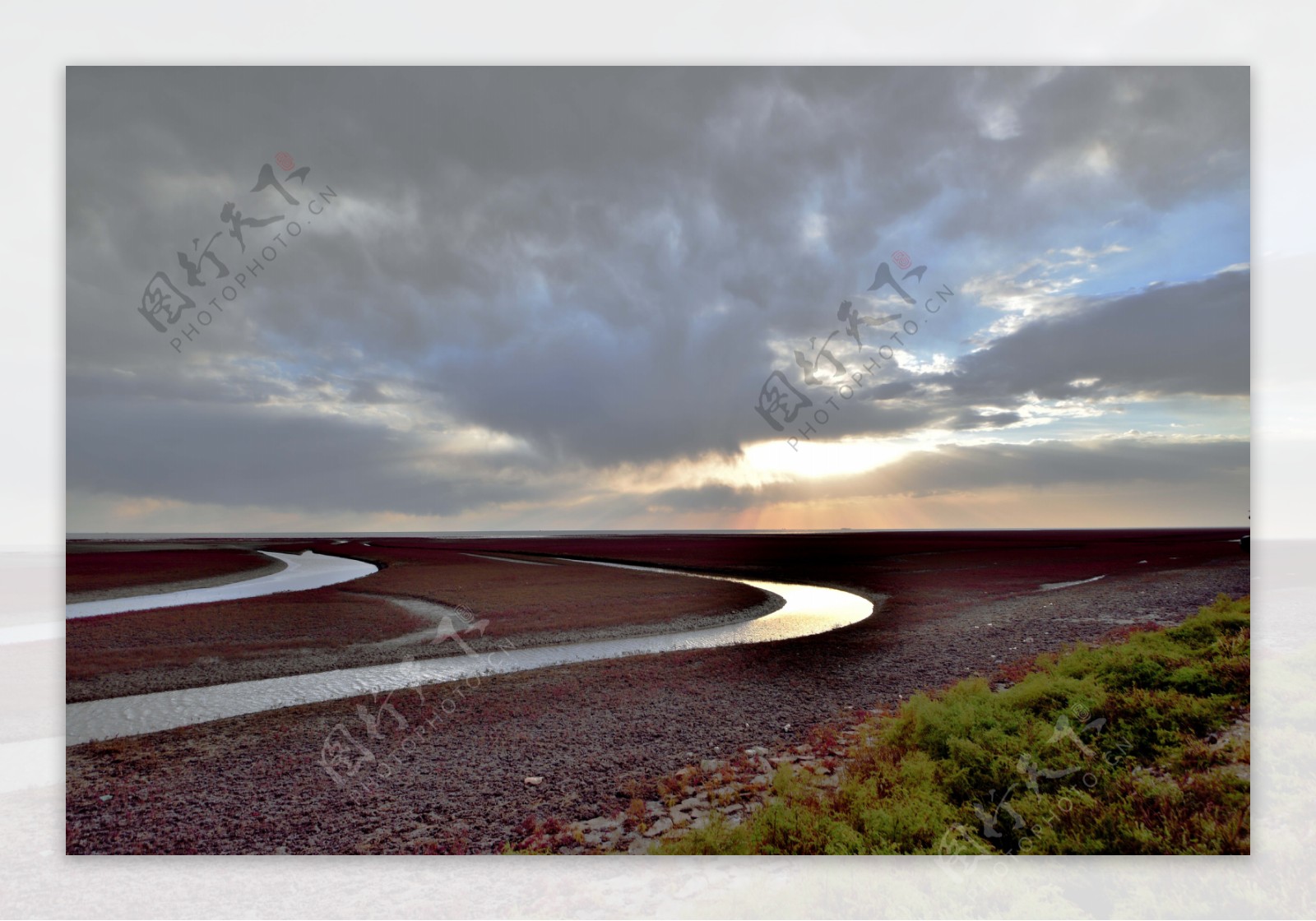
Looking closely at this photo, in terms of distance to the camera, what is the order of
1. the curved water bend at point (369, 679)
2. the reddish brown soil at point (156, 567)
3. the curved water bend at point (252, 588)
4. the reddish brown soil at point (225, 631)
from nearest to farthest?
1. the curved water bend at point (369, 679)
2. the reddish brown soil at point (225, 631)
3. the curved water bend at point (252, 588)
4. the reddish brown soil at point (156, 567)

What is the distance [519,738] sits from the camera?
25.9ft

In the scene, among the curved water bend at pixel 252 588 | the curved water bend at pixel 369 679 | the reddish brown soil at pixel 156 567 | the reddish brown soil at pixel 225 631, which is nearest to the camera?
the curved water bend at pixel 369 679

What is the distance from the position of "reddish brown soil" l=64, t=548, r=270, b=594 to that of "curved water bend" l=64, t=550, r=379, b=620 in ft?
4.20

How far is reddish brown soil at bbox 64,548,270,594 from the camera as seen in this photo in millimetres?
22875

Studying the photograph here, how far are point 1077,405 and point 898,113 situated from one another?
4326 mm

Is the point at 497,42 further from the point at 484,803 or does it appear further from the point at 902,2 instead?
the point at 484,803

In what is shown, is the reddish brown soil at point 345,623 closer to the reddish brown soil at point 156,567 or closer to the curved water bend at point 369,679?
the curved water bend at point 369,679

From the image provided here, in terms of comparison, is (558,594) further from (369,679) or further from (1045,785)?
(1045,785)

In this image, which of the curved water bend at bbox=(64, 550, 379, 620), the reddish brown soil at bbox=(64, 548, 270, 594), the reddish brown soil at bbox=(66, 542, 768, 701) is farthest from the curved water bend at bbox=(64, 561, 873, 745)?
the reddish brown soil at bbox=(64, 548, 270, 594)

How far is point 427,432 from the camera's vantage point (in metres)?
9.45

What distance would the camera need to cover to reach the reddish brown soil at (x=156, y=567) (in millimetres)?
22875

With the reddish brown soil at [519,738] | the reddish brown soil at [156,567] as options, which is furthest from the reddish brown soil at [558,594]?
the reddish brown soil at [156,567]

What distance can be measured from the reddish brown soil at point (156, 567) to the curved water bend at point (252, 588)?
4.20ft

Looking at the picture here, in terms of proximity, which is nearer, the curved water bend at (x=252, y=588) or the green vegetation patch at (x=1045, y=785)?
the green vegetation patch at (x=1045, y=785)
